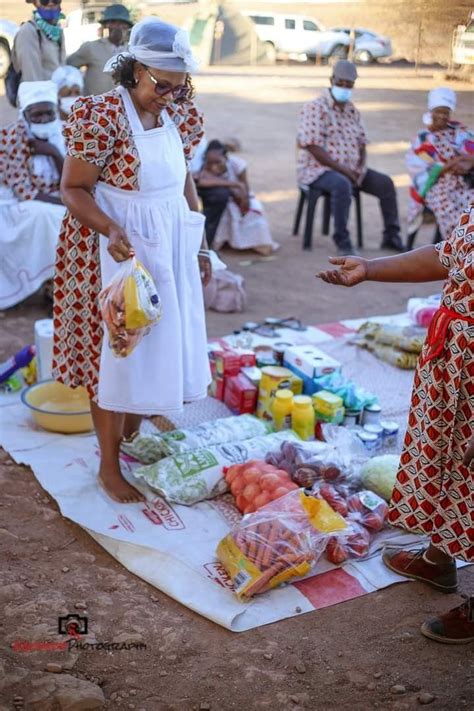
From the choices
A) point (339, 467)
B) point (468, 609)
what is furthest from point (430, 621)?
point (339, 467)

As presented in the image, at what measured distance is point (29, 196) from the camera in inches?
218

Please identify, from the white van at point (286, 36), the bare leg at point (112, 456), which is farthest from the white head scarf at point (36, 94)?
the white van at point (286, 36)

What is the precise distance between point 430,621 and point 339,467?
0.88 m

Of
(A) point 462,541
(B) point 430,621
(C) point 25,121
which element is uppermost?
(C) point 25,121

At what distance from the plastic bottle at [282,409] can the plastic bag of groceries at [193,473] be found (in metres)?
0.34

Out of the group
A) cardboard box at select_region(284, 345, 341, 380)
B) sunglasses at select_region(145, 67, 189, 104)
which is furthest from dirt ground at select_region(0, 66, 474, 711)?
sunglasses at select_region(145, 67, 189, 104)

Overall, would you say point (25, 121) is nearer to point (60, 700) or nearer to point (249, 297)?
point (249, 297)

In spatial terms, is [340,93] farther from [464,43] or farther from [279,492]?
[279,492]

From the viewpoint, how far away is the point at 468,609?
9.00ft

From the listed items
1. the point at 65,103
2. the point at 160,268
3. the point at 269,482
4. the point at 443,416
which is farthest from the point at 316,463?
the point at 65,103

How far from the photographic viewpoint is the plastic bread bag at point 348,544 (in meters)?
3.09

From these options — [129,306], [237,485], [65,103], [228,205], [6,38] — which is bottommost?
[237,485]

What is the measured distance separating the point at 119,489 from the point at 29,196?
2.83m
